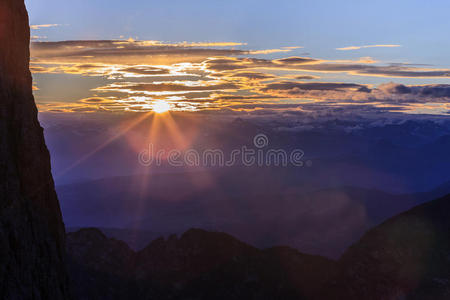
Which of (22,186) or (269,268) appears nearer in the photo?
(22,186)

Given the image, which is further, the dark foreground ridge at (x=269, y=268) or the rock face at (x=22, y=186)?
the dark foreground ridge at (x=269, y=268)

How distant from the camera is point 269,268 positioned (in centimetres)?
12900

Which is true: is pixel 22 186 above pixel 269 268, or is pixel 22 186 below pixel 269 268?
above

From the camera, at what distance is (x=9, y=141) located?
28.8m

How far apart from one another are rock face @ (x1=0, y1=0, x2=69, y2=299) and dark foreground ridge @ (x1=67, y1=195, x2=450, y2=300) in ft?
235

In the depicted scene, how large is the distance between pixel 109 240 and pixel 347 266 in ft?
255

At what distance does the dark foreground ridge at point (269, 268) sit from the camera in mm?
113812

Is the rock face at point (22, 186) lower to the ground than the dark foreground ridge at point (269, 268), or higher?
higher

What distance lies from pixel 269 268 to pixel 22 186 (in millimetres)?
108663

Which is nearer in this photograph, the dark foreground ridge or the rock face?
the rock face

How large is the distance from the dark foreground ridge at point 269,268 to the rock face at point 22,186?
71603mm

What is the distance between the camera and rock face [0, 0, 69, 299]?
Result: 86.3 feet

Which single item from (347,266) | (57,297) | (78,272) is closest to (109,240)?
(78,272)

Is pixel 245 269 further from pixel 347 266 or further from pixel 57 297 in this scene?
pixel 57 297
